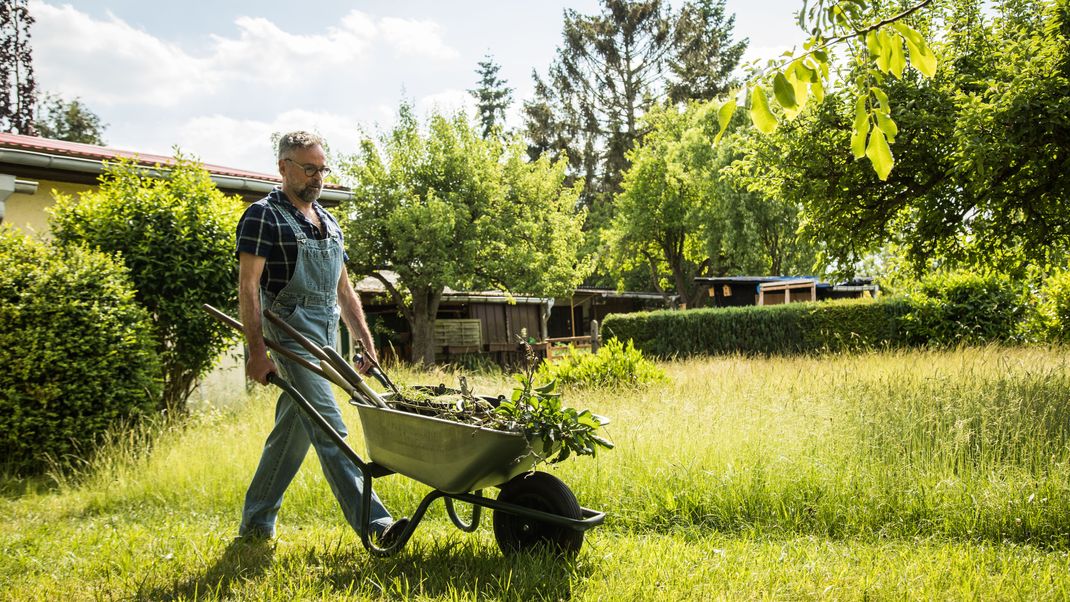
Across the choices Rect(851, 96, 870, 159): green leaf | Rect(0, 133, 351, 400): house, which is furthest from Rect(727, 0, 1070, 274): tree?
Rect(0, 133, 351, 400): house

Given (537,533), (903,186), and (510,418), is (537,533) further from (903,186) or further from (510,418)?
(903,186)

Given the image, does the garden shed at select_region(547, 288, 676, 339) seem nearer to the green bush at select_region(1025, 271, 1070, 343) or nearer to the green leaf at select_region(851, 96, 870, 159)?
the green bush at select_region(1025, 271, 1070, 343)

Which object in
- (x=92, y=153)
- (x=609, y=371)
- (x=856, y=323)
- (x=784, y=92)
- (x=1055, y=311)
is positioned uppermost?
(x=92, y=153)

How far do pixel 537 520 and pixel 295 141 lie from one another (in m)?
2.18

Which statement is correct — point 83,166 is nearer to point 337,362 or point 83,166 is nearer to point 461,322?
point 337,362

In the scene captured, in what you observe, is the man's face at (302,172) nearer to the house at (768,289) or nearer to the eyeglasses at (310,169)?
the eyeglasses at (310,169)

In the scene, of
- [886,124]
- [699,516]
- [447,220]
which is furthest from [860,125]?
[447,220]

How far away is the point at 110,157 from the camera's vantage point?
930 cm

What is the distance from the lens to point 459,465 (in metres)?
2.93

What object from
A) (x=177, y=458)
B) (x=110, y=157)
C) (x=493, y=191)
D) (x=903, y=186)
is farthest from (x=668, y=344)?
(x=177, y=458)

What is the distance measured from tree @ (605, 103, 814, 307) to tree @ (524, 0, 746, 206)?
1.84 meters

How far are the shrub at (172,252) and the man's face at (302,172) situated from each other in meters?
4.20

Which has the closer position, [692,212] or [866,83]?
[866,83]

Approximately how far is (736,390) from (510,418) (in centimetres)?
453
